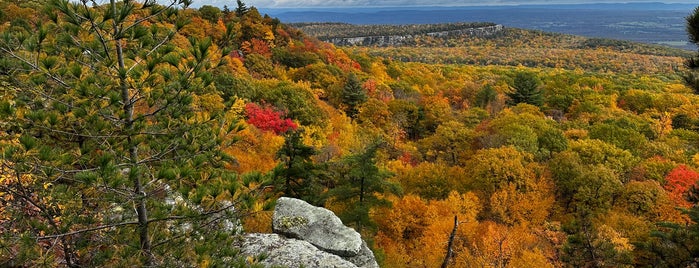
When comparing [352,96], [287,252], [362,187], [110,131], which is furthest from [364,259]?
[352,96]

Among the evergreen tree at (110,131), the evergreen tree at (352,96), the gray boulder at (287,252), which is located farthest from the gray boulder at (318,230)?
the evergreen tree at (352,96)

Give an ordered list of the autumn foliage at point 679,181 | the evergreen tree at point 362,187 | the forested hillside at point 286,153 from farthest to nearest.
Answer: the autumn foliage at point 679,181, the evergreen tree at point 362,187, the forested hillside at point 286,153

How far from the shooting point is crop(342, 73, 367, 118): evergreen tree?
56.5m

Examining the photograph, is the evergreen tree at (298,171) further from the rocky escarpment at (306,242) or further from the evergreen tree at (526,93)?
the evergreen tree at (526,93)

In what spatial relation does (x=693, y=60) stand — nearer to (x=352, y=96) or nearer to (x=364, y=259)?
(x=364, y=259)

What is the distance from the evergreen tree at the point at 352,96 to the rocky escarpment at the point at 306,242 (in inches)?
1612

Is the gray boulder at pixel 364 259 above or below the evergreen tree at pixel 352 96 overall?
above

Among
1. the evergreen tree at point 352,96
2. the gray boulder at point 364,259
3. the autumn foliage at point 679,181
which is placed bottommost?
the autumn foliage at point 679,181

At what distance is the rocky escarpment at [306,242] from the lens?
12211 mm

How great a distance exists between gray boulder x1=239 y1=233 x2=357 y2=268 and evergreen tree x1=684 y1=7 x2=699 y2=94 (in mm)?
10029

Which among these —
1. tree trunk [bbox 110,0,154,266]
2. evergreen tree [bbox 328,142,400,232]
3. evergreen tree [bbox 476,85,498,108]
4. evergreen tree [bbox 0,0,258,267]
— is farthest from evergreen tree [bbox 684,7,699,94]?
evergreen tree [bbox 476,85,498,108]

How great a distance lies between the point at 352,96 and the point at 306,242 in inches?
1739

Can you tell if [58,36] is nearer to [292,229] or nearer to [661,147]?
[292,229]

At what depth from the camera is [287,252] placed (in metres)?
12.5
